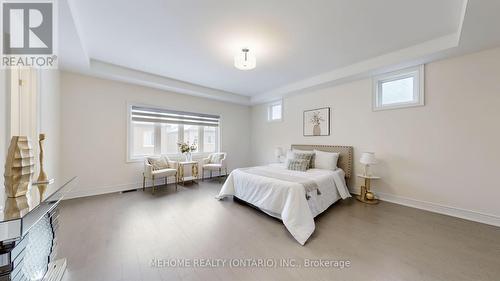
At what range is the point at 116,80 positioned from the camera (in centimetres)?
397

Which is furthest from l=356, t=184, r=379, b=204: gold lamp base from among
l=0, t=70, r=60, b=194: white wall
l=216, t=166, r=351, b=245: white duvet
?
l=0, t=70, r=60, b=194: white wall

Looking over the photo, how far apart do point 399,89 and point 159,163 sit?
18.0 feet

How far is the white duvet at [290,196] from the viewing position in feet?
7.39

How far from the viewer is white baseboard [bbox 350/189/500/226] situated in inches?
99.9

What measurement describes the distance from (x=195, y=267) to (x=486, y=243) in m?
3.31

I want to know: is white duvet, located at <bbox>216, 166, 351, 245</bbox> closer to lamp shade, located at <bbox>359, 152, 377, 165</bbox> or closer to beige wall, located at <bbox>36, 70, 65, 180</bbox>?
lamp shade, located at <bbox>359, 152, 377, 165</bbox>

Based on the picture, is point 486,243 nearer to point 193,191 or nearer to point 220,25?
point 220,25

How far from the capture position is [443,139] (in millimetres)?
2904

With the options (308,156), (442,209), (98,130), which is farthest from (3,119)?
(442,209)

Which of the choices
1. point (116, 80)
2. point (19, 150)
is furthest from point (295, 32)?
point (116, 80)

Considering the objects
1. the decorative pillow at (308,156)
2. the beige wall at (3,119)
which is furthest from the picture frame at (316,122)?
the beige wall at (3,119)

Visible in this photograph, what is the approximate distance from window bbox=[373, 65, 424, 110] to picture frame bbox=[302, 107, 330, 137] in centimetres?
104

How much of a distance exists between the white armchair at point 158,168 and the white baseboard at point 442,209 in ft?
15.2

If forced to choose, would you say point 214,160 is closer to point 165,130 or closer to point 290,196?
point 165,130
